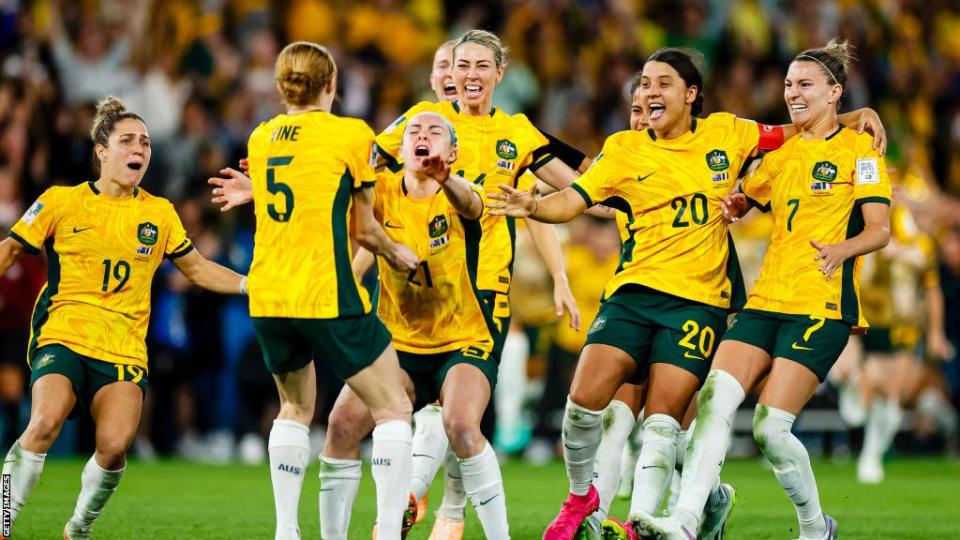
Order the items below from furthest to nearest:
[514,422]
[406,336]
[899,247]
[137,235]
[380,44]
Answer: [380,44] < [514,422] < [899,247] < [137,235] < [406,336]

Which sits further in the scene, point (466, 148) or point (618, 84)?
point (618, 84)

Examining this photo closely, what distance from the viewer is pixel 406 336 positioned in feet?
23.9

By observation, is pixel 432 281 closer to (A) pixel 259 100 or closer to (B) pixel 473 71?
(B) pixel 473 71

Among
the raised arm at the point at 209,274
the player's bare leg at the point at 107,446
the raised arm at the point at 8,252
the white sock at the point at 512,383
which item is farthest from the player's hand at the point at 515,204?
the white sock at the point at 512,383

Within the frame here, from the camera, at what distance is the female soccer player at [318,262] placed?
641cm

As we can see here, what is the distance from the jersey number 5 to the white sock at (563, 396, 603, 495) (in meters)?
1.91

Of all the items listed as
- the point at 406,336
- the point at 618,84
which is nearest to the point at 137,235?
the point at 406,336

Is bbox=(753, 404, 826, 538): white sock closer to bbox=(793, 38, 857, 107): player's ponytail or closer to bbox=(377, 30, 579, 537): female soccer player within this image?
bbox=(377, 30, 579, 537): female soccer player

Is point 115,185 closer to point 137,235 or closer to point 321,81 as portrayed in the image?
point 137,235

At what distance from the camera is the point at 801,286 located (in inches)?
289

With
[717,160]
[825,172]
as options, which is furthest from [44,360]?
[825,172]

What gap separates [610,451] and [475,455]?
3.51 feet

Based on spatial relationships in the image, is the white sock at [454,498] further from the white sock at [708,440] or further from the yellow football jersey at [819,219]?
the yellow football jersey at [819,219]

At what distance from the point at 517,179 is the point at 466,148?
40 cm
